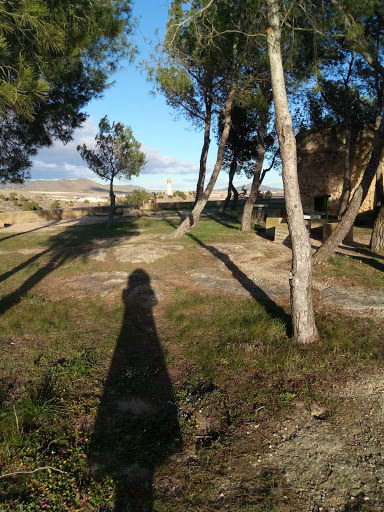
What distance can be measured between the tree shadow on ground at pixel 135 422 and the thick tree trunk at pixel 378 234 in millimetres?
7402

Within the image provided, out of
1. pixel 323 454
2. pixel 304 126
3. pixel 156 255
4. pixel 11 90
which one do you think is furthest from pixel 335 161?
pixel 323 454

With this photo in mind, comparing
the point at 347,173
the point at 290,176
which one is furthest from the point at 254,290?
the point at 347,173

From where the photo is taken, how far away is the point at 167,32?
546 cm

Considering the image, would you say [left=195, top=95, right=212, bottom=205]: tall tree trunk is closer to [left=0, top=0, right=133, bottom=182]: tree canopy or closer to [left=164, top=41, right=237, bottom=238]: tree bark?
[left=164, top=41, right=237, bottom=238]: tree bark

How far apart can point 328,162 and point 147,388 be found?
1606cm

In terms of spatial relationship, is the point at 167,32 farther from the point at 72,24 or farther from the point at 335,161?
the point at 335,161

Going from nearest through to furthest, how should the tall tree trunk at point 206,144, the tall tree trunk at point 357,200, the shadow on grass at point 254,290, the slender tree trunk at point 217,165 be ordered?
the shadow on grass at point 254,290, the tall tree trunk at point 357,200, the slender tree trunk at point 217,165, the tall tree trunk at point 206,144

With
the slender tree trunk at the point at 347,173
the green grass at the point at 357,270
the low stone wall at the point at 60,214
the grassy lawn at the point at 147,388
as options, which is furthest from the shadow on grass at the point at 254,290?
the low stone wall at the point at 60,214

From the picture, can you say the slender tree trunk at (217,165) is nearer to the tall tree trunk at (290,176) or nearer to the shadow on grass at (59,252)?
the shadow on grass at (59,252)

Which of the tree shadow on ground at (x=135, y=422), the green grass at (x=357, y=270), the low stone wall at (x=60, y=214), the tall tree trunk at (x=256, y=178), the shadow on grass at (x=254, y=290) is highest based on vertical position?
the tall tree trunk at (x=256, y=178)

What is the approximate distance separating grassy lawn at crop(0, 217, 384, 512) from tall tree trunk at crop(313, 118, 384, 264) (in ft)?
5.15

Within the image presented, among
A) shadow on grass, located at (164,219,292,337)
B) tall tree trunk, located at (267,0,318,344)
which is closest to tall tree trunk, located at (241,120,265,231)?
shadow on grass, located at (164,219,292,337)

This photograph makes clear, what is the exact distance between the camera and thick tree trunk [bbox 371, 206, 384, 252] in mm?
9656

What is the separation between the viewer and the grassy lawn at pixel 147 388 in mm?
2625
